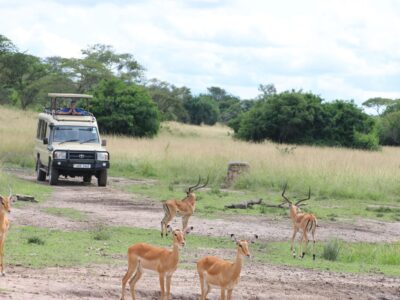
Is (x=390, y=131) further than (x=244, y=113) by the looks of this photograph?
Yes

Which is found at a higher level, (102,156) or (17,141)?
(102,156)

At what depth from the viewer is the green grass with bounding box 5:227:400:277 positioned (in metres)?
12.4

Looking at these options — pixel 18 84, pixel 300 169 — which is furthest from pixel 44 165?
pixel 18 84

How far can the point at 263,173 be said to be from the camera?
95.7 feet

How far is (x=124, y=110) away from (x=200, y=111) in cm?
4264

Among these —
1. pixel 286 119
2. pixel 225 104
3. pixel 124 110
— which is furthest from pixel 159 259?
pixel 225 104

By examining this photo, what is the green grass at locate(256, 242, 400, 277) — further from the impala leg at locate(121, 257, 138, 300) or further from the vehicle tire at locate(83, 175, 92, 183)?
the vehicle tire at locate(83, 175, 92, 183)

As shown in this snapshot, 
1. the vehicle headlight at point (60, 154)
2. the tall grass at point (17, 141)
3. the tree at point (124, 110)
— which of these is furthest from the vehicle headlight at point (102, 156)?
the tree at point (124, 110)

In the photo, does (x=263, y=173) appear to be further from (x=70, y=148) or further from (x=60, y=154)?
(x=60, y=154)

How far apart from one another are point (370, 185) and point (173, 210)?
12728mm

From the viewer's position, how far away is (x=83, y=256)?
12.7 metres

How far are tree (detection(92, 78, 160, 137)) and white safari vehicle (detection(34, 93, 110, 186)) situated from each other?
1869 centimetres

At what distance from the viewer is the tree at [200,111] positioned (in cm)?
9031

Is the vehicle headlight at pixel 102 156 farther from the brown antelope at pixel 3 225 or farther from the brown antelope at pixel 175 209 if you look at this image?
the brown antelope at pixel 3 225
